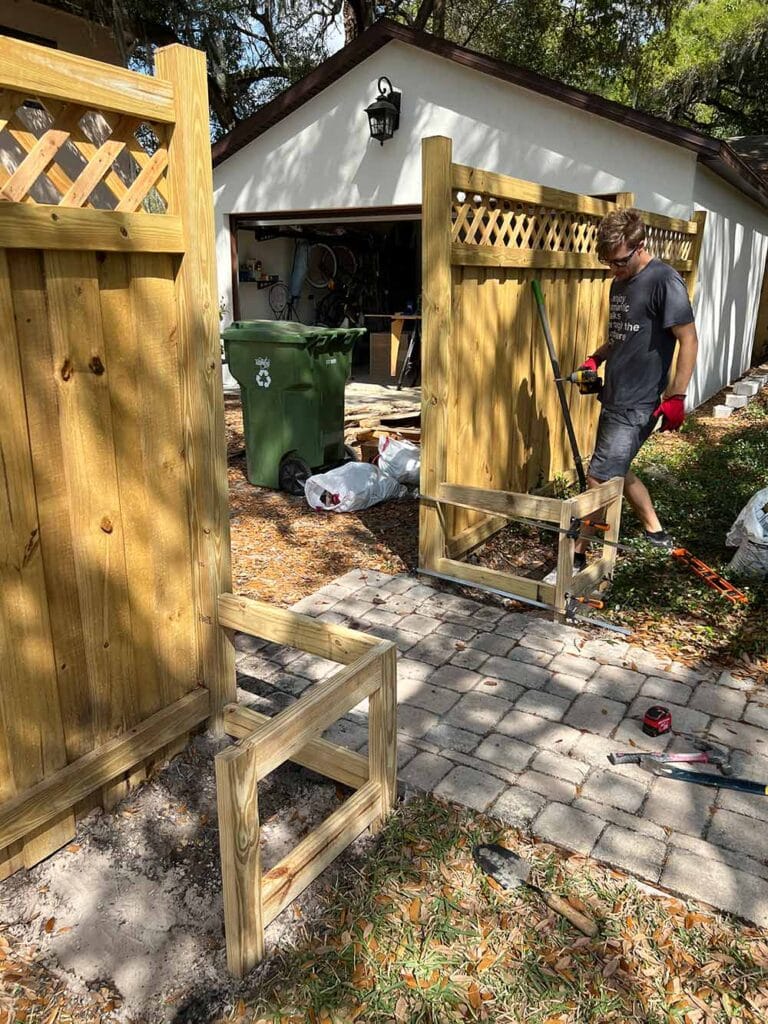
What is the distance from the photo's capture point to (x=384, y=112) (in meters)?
9.38

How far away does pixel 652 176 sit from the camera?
8172mm

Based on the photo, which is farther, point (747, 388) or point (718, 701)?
point (747, 388)

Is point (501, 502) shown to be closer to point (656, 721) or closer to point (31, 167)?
point (656, 721)

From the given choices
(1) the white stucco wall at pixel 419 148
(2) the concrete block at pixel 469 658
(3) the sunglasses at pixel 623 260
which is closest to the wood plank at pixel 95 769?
(2) the concrete block at pixel 469 658

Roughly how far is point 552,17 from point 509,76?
1017cm

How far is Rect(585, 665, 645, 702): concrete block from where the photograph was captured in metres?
3.33

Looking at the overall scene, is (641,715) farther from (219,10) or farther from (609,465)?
(219,10)

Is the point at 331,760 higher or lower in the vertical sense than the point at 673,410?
lower

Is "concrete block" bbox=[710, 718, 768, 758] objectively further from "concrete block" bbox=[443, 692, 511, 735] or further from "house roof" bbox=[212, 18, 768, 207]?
"house roof" bbox=[212, 18, 768, 207]

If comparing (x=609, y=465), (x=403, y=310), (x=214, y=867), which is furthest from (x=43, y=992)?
(x=403, y=310)

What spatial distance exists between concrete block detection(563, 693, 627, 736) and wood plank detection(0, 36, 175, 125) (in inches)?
103

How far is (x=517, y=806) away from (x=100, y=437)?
1823 millimetres

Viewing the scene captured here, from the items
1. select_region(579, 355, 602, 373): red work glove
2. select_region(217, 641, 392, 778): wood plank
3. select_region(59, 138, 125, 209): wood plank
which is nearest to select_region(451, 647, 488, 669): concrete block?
select_region(217, 641, 392, 778): wood plank

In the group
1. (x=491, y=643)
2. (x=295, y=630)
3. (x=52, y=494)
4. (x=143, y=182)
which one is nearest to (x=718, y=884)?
(x=295, y=630)
